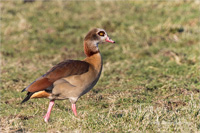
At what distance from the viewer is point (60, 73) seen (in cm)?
566

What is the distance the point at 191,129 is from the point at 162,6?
486 inches

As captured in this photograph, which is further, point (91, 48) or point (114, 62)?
point (114, 62)

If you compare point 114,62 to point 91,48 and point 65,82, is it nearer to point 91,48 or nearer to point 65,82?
point 91,48

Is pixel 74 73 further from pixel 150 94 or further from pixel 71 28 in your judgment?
pixel 71 28

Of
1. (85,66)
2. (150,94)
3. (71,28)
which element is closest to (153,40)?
(71,28)

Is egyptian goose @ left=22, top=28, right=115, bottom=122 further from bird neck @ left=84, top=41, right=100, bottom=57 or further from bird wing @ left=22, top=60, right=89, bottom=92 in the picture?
bird neck @ left=84, top=41, right=100, bottom=57

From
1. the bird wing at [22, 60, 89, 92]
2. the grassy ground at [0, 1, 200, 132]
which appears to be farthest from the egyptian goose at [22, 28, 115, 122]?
the grassy ground at [0, 1, 200, 132]

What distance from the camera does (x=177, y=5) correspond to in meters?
16.8

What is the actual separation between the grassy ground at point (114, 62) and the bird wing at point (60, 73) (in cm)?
57

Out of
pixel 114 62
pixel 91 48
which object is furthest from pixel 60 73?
pixel 114 62

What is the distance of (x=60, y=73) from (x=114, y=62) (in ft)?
16.1

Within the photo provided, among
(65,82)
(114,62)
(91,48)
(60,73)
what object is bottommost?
(114,62)

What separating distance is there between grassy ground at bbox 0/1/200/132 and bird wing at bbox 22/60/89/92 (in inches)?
22.6

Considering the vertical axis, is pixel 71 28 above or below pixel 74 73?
below
